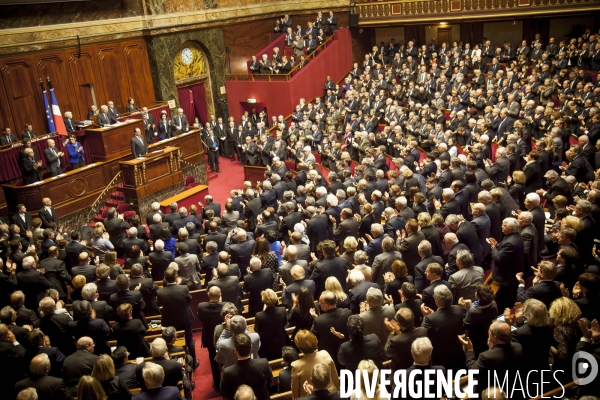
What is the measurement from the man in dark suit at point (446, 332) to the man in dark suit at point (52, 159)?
10251 mm

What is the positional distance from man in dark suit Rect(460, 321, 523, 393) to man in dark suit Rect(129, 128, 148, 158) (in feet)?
34.9

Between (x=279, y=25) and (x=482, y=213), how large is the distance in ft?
51.8

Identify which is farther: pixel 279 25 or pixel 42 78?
pixel 279 25

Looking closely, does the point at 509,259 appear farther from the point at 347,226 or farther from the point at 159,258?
the point at 159,258

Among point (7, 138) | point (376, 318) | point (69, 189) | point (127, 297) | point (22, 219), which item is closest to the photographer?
point (376, 318)

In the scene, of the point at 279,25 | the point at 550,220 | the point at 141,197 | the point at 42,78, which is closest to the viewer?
the point at 550,220

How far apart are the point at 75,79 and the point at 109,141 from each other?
10.2 feet

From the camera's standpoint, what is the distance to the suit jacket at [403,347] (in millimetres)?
4426

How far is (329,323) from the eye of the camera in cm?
489

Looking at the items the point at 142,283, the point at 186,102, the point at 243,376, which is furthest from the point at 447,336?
the point at 186,102

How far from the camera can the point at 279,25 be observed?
20.5 metres

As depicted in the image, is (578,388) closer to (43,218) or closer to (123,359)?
(123,359)

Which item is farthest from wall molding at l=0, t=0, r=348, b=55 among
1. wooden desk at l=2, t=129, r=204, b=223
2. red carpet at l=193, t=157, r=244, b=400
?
red carpet at l=193, t=157, r=244, b=400

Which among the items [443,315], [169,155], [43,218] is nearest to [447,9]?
[169,155]
